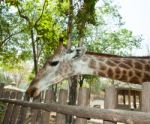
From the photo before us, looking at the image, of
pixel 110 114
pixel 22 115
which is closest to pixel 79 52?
pixel 22 115

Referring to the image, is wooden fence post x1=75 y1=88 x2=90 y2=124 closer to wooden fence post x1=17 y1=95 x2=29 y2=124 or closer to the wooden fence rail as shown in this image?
the wooden fence rail

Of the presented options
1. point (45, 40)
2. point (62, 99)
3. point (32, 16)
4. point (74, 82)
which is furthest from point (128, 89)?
point (62, 99)

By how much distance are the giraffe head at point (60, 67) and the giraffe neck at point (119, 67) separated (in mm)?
180

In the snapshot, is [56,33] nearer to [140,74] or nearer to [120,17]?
[120,17]

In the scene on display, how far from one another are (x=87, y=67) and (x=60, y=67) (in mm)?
580

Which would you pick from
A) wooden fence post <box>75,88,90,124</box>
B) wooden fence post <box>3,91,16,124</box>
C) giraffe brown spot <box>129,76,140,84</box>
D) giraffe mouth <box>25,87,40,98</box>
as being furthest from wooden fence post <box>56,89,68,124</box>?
wooden fence post <box>3,91,16,124</box>

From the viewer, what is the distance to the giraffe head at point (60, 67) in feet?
19.4

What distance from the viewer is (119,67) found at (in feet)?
19.1

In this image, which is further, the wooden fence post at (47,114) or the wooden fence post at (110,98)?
the wooden fence post at (47,114)

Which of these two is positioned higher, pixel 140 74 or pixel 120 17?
pixel 120 17

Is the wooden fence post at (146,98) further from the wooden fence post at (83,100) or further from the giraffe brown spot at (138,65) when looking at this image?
the giraffe brown spot at (138,65)

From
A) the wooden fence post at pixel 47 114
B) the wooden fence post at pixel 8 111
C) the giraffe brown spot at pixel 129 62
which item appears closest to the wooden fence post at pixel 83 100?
the wooden fence post at pixel 47 114

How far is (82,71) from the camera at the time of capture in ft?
19.5

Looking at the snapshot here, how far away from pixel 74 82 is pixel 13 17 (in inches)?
298
